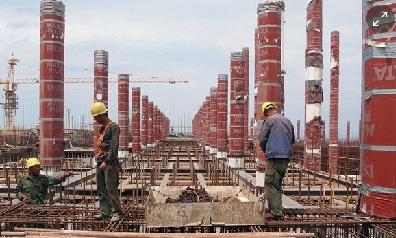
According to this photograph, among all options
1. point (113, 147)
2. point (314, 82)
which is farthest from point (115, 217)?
point (314, 82)

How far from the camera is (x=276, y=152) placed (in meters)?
6.81

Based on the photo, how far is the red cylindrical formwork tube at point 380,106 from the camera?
6.15 m

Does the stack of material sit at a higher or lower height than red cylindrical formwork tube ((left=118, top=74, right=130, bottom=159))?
lower

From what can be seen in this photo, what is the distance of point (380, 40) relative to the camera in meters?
6.29

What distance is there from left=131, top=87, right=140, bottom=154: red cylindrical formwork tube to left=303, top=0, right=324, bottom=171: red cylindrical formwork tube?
15390 millimetres

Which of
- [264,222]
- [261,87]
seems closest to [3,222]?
[264,222]

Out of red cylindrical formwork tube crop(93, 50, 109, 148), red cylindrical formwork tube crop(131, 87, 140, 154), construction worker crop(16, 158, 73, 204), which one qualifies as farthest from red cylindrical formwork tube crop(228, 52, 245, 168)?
red cylindrical formwork tube crop(131, 87, 140, 154)

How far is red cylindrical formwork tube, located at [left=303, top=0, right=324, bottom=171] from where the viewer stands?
17.6 m

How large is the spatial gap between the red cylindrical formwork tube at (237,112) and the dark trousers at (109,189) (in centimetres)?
1256

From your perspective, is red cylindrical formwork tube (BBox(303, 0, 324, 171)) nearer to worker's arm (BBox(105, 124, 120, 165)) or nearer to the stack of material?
the stack of material

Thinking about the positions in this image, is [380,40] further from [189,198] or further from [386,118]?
[189,198]

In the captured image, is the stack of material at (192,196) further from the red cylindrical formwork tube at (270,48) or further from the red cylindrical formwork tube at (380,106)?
the red cylindrical formwork tube at (270,48)

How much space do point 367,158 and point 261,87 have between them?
649 centimetres

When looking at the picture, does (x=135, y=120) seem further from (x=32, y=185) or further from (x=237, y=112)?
(x=32, y=185)
